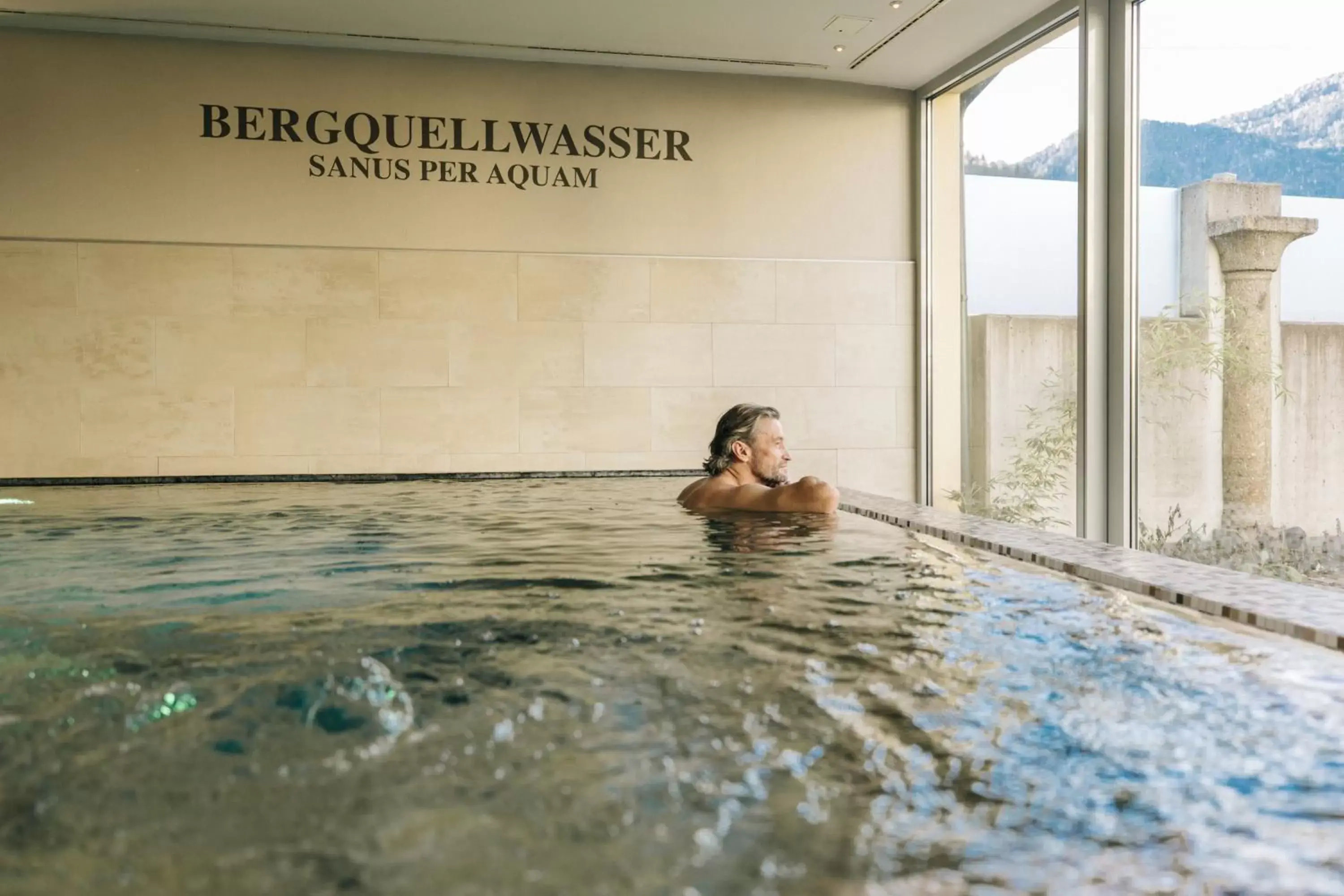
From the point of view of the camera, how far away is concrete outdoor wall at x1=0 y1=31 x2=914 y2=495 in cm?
739

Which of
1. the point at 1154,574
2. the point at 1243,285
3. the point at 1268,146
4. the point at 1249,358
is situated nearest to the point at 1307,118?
the point at 1268,146

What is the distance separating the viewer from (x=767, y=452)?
17.4ft

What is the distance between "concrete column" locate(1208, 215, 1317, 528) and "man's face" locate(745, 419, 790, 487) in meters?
2.22

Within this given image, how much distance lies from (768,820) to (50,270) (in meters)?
7.41

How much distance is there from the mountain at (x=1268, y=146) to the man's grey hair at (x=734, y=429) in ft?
8.21

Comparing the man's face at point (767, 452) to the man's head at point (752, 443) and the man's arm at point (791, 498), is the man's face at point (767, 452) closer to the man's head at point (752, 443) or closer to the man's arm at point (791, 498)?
the man's head at point (752, 443)

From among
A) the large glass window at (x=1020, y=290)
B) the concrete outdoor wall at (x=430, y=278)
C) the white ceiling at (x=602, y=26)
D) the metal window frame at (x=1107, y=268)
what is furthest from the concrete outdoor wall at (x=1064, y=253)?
the white ceiling at (x=602, y=26)

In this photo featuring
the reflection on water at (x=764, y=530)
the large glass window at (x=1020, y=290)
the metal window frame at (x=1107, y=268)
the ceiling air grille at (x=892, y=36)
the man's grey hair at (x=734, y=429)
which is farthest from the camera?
the large glass window at (x=1020, y=290)

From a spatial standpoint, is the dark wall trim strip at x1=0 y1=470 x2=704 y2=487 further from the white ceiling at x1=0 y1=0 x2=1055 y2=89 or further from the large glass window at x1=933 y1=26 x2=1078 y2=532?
the white ceiling at x1=0 y1=0 x2=1055 y2=89

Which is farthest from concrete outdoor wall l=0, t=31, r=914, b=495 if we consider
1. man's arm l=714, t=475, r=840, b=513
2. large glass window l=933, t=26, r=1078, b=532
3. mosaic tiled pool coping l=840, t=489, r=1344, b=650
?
mosaic tiled pool coping l=840, t=489, r=1344, b=650

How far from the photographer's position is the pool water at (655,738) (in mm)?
1357

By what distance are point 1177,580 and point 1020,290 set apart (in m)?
4.66

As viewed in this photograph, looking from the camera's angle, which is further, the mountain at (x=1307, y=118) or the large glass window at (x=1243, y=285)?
the large glass window at (x=1243, y=285)

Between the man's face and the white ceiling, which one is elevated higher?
the white ceiling
